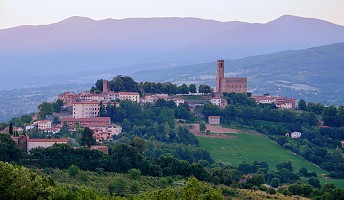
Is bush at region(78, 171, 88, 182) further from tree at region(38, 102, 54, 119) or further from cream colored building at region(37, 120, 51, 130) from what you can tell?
tree at region(38, 102, 54, 119)

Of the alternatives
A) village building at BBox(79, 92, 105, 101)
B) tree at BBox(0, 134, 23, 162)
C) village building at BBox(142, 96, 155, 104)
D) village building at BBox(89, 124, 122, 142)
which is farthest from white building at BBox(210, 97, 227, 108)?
tree at BBox(0, 134, 23, 162)

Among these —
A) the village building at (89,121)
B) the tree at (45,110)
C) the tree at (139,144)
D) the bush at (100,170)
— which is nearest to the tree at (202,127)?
the village building at (89,121)

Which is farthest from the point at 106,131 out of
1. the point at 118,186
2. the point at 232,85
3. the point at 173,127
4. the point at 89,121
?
the point at 118,186

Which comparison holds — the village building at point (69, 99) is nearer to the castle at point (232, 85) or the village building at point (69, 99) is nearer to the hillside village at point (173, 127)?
the hillside village at point (173, 127)

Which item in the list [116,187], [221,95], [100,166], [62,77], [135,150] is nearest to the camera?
[116,187]

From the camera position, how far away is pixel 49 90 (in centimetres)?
13112

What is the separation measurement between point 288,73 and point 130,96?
8161 centimetres

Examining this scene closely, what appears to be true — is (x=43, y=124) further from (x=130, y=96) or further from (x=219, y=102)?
(x=219, y=102)

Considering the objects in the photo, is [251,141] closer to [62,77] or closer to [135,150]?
[135,150]

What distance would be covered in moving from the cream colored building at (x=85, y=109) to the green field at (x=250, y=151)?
7.30 metres

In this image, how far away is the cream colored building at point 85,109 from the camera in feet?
179

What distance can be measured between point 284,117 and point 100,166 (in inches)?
1008

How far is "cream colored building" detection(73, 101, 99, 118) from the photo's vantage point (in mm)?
54500

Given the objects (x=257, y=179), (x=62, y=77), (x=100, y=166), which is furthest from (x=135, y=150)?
(x=62, y=77)
